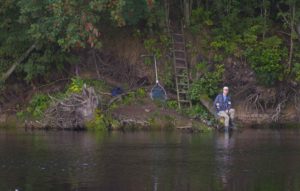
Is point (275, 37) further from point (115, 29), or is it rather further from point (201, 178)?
point (201, 178)

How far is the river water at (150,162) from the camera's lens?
657 inches

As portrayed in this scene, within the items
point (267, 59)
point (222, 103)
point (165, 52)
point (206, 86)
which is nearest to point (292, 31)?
point (267, 59)

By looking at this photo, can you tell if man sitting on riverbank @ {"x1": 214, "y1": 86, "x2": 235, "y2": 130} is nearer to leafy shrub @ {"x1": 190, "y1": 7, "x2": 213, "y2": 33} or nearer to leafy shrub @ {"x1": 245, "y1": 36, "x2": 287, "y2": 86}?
leafy shrub @ {"x1": 245, "y1": 36, "x2": 287, "y2": 86}

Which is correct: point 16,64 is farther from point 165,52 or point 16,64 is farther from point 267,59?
point 267,59

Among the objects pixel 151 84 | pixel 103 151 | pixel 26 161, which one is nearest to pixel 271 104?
pixel 151 84

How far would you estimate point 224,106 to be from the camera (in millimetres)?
32281

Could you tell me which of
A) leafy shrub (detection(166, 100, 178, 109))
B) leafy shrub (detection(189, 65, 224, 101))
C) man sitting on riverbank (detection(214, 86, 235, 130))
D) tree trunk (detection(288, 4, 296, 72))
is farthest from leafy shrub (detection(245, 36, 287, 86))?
leafy shrub (detection(166, 100, 178, 109))

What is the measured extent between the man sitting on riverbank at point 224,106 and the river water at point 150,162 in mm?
2410

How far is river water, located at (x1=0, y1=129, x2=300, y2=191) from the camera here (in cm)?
1669

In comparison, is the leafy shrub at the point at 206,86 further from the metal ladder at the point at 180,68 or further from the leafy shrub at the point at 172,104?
the leafy shrub at the point at 172,104

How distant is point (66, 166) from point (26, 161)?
5.15 ft

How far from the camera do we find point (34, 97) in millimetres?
35312

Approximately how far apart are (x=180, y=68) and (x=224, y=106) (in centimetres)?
418

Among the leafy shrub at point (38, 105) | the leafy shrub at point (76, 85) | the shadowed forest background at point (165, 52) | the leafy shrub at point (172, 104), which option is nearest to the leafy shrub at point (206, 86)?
the shadowed forest background at point (165, 52)
